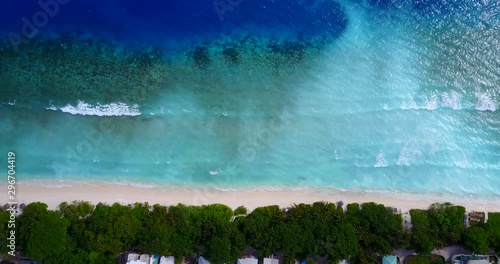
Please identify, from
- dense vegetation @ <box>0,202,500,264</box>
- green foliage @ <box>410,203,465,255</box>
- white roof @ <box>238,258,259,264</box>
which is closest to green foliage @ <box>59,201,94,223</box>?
dense vegetation @ <box>0,202,500,264</box>

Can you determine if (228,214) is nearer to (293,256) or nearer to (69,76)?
(293,256)

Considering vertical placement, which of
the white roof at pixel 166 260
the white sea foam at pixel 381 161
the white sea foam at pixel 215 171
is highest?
the white sea foam at pixel 381 161

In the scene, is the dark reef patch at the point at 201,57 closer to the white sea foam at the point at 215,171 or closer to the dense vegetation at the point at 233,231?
the white sea foam at the point at 215,171

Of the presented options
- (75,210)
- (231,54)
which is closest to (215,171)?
(231,54)

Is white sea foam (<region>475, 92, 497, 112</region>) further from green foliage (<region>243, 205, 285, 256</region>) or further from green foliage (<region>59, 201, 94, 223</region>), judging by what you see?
green foliage (<region>59, 201, 94, 223</region>)

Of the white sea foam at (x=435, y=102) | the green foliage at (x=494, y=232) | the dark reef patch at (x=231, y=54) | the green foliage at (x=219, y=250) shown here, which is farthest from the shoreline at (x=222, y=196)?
the dark reef patch at (x=231, y=54)

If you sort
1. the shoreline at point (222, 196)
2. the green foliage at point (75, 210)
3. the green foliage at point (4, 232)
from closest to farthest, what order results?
1. the green foliage at point (4, 232)
2. the green foliage at point (75, 210)
3. the shoreline at point (222, 196)

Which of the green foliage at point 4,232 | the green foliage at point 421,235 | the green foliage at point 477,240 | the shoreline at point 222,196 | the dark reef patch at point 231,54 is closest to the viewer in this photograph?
the green foliage at point 4,232
